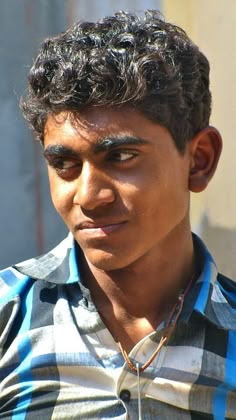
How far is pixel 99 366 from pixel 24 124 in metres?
1.27

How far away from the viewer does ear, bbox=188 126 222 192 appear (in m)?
2.12

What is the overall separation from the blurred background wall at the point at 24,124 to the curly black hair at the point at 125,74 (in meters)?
0.97

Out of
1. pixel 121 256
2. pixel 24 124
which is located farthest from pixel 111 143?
pixel 24 124

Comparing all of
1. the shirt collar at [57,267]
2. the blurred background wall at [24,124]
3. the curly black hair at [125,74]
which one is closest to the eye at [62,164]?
the curly black hair at [125,74]

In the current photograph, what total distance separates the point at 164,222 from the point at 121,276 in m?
0.21

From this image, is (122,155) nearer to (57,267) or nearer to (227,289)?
(57,267)

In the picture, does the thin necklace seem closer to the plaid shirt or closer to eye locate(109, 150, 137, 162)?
the plaid shirt

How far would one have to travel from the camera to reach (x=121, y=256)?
1.97 meters

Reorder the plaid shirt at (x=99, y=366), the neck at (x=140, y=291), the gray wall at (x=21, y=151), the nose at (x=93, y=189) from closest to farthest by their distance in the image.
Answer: the nose at (x=93, y=189) → the plaid shirt at (x=99, y=366) → the neck at (x=140, y=291) → the gray wall at (x=21, y=151)

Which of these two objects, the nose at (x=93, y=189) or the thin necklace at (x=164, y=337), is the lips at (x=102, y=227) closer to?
the nose at (x=93, y=189)

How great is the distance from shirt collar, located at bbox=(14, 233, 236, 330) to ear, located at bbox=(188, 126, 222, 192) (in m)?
0.21

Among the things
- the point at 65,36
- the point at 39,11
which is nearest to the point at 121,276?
the point at 65,36

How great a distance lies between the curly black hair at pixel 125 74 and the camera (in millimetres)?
1921

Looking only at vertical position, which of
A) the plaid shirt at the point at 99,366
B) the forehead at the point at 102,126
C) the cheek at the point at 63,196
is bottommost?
the plaid shirt at the point at 99,366
